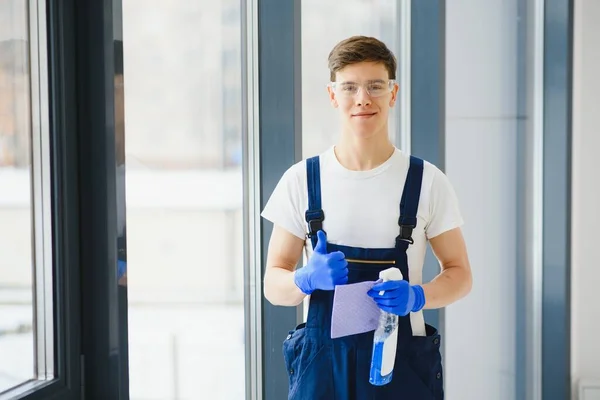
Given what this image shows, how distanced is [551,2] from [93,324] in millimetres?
2157

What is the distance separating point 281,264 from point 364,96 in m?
0.48

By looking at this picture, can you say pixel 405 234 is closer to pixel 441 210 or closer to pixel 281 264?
pixel 441 210

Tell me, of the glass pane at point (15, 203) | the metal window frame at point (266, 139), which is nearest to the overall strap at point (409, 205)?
the metal window frame at point (266, 139)

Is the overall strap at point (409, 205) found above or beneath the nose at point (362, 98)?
beneath

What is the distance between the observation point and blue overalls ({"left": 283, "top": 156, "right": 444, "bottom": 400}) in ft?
5.18

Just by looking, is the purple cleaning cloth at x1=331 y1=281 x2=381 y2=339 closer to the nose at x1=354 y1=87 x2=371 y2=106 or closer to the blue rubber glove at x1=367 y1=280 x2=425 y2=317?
the blue rubber glove at x1=367 y1=280 x2=425 y2=317

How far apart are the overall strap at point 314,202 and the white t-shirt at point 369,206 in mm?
13

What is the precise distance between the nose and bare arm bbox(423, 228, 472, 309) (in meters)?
0.39

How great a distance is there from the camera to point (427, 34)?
8.09 ft

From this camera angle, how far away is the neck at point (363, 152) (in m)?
1.65

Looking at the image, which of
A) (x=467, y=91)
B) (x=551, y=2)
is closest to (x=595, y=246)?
(x=467, y=91)

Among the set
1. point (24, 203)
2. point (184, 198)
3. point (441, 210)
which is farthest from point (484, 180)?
point (24, 203)

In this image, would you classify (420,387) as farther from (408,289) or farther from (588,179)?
(588,179)

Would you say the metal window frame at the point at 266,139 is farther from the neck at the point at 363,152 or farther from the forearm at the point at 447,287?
the forearm at the point at 447,287
